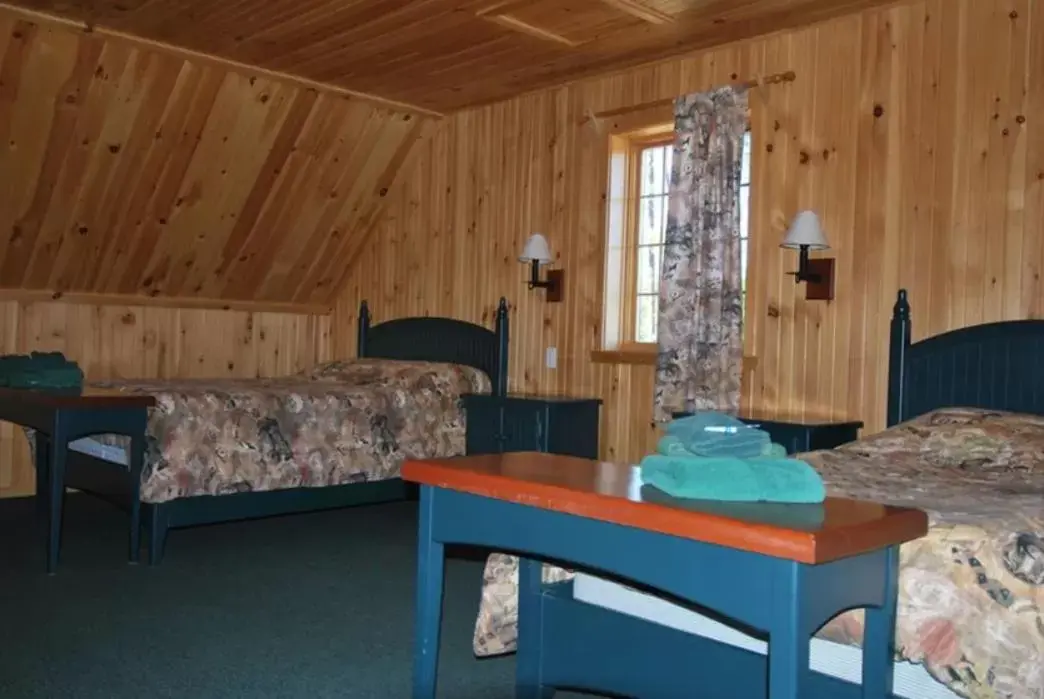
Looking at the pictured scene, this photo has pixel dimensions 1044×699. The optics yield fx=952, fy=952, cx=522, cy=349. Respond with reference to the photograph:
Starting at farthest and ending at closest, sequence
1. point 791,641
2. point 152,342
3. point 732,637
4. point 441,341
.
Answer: point 152,342 < point 441,341 < point 732,637 < point 791,641

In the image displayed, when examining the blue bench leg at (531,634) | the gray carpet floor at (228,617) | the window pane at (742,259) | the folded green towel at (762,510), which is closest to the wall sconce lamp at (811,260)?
the window pane at (742,259)

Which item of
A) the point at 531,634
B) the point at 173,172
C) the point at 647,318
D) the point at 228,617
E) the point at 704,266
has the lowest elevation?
the point at 228,617

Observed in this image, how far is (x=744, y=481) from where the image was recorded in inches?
56.9

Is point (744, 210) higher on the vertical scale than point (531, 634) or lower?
higher

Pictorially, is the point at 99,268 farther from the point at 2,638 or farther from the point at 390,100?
the point at 2,638

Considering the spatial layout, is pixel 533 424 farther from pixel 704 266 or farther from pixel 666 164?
pixel 666 164

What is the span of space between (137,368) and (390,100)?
2167 mm

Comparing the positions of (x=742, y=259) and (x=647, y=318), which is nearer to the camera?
(x=742, y=259)

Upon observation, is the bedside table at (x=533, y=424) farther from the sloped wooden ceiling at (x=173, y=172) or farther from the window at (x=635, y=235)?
the sloped wooden ceiling at (x=173, y=172)

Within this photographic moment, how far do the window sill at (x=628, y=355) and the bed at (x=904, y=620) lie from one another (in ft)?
5.73

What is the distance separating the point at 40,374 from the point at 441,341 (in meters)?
2.23

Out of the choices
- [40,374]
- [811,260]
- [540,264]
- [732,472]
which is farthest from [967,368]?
[40,374]

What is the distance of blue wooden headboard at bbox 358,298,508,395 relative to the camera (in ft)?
16.9

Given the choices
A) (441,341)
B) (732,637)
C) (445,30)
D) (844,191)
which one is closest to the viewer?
(732,637)
